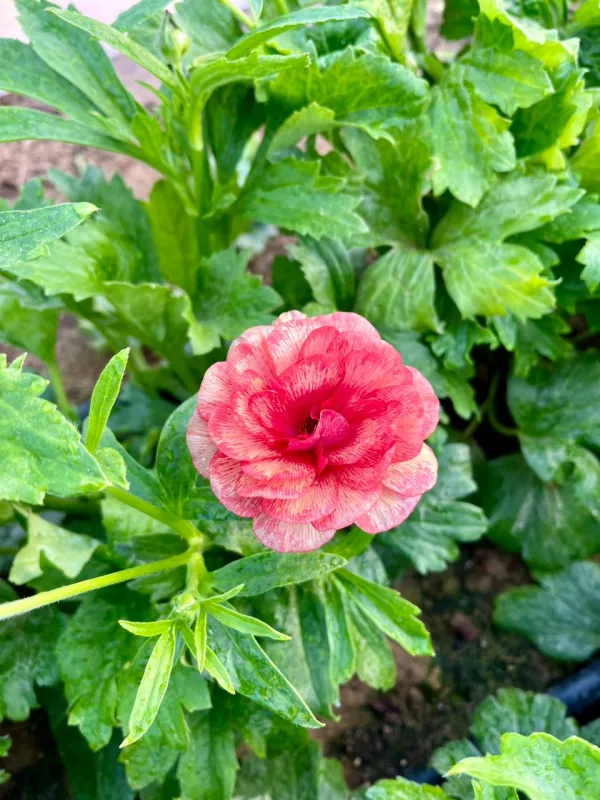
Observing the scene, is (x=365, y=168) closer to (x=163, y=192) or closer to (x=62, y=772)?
(x=163, y=192)

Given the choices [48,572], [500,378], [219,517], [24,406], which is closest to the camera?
[24,406]

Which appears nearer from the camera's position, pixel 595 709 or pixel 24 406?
pixel 24 406

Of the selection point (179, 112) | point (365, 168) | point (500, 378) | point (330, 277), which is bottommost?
point (500, 378)

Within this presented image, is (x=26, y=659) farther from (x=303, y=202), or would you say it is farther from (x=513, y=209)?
(x=513, y=209)

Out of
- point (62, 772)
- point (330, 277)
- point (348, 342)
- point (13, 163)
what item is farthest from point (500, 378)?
point (13, 163)

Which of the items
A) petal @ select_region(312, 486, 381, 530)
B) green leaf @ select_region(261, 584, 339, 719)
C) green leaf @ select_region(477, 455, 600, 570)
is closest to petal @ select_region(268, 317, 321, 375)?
petal @ select_region(312, 486, 381, 530)

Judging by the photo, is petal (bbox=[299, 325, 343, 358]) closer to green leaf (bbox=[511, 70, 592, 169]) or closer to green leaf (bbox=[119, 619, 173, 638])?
green leaf (bbox=[119, 619, 173, 638])

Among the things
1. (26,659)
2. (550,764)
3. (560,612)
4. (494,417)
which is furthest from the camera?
(494,417)

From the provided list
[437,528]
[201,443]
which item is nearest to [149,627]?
[201,443]
